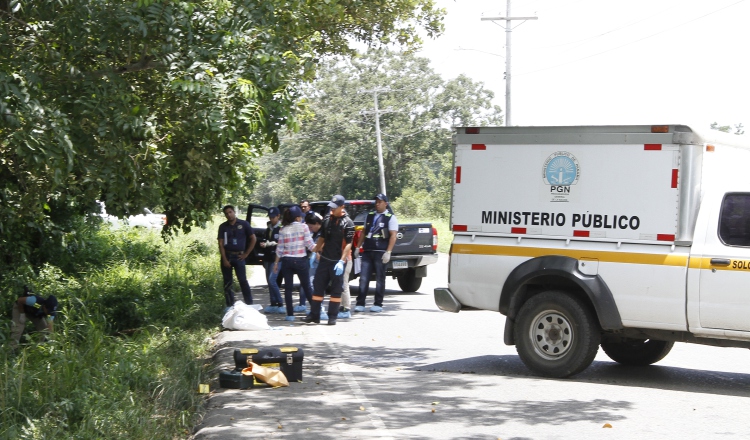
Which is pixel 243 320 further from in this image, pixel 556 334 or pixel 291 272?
pixel 556 334

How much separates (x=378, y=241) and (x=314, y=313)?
1783mm

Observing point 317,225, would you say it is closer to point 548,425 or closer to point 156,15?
point 156,15

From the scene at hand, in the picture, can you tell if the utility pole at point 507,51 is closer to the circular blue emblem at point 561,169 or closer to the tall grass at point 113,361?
the tall grass at point 113,361

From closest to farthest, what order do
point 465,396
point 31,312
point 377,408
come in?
1. point 377,408
2. point 465,396
3. point 31,312

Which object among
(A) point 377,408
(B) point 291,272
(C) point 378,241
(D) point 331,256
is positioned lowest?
(A) point 377,408

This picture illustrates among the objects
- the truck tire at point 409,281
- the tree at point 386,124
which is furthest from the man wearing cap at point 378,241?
the tree at point 386,124

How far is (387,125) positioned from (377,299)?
5317cm

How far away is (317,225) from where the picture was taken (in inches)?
578

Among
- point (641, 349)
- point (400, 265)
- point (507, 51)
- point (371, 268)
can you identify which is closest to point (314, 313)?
point (371, 268)

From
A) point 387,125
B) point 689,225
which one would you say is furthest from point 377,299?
point 387,125

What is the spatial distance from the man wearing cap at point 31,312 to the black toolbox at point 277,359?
331 centimetres

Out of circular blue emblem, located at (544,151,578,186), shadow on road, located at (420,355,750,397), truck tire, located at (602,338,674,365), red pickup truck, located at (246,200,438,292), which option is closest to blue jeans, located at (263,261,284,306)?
red pickup truck, located at (246,200,438,292)

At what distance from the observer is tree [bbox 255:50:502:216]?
66000 millimetres

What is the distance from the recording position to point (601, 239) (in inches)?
353
